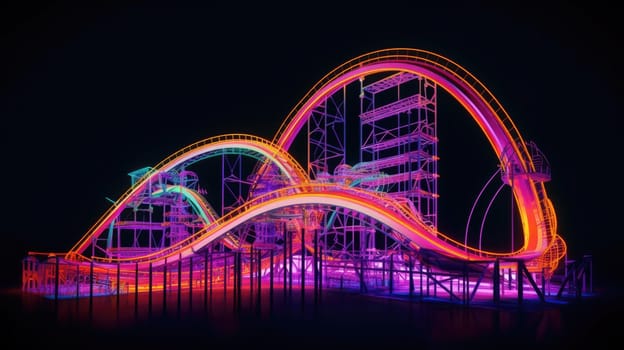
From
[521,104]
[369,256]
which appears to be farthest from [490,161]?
[369,256]

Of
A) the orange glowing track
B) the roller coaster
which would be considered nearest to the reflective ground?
the roller coaster

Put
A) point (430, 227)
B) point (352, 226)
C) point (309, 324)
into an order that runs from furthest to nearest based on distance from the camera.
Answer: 1. point (352, 226)
2. point (430, 227)
3. point (309, 324)

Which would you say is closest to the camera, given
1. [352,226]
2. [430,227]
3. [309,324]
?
[309,324]

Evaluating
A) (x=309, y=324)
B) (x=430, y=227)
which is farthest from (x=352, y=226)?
(x=309, y=324)

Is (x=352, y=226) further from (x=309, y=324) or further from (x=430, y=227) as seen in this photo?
(x=309, y=324)

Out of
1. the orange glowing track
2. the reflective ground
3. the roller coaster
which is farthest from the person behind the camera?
the orange glowing track

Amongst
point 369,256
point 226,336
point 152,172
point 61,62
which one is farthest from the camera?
point 61,62

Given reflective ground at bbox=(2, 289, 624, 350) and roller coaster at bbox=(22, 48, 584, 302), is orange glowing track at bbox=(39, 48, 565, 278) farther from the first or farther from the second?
reflective ground at bbox=(2, 289, 624, 350)

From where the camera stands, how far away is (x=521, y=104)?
23859 millimetres

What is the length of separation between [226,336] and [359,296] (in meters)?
7.10

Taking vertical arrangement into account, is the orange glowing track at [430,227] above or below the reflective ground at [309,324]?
above

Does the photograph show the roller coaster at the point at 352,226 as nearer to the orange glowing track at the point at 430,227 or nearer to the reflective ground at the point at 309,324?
the orange glowing track at the point at 430,227

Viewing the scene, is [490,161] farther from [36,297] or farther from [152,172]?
[36,297]

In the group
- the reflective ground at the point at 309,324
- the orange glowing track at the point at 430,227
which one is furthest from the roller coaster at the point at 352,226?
the reflective ground at the point at 309,324
